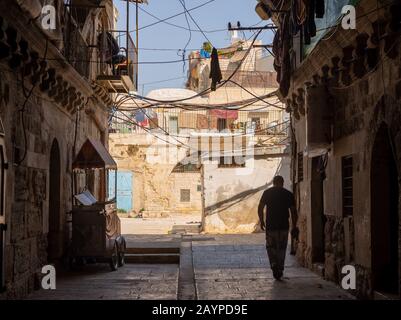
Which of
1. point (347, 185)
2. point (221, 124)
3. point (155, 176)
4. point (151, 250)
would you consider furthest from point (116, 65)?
point (221, 124)

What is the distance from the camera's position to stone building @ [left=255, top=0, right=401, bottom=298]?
22.7ft

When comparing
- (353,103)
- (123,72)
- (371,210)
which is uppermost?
(123,72)

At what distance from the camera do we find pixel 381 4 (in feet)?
21.5

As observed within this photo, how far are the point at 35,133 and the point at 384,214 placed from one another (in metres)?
5.31

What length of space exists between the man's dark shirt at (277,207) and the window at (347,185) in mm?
960

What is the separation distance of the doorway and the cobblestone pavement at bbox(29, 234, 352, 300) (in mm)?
396

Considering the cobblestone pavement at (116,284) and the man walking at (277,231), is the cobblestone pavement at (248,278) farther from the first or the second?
the cobblestone pavement at (116,284)

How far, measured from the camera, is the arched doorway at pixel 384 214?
24.6ft

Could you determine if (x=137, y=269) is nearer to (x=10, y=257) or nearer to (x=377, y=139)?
(x=10, y=257)

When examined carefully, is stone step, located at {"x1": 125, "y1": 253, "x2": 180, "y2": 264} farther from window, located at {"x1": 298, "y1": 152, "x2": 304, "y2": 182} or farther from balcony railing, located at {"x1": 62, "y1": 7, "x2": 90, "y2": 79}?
balcony railing, located at {"x1": 62, "y1": 7, "x2": 90, "y2": 79}

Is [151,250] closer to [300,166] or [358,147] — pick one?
[300,166]

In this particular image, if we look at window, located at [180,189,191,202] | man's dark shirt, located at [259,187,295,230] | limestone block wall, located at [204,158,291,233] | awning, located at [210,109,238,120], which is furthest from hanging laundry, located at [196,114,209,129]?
man's dark shirt, located at [259,187,295,230]

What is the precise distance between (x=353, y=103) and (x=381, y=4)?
216 cm
